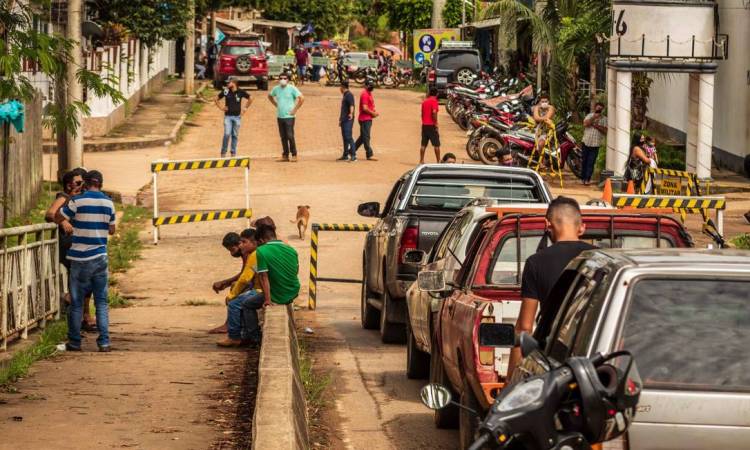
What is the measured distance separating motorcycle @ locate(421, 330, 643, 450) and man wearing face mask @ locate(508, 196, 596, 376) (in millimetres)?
2042

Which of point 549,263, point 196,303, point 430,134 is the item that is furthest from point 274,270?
point 430,134

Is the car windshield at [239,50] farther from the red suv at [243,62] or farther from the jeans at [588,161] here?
the jeans at [588,161]

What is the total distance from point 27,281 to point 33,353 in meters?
1.09

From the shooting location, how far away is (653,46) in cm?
2764

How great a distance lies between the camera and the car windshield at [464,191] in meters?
13.9

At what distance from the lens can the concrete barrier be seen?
784cm

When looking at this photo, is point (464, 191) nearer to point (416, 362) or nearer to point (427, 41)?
point (416, 362)

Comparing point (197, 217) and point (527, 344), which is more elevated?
point (527, 344)

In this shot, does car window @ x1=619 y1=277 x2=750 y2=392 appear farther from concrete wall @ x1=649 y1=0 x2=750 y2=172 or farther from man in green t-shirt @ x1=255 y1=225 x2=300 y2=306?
concrete wall @ x1=649 y1=0 x2=750 y2=172

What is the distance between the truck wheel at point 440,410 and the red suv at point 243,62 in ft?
144

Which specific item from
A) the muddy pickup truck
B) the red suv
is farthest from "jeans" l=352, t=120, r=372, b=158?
the red suv

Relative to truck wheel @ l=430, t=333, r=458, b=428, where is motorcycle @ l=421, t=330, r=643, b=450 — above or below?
above

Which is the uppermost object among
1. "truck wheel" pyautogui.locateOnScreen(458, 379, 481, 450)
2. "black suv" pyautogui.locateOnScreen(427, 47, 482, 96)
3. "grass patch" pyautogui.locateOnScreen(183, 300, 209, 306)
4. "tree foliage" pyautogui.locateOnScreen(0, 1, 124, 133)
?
"black suv" pyautogui.locateOnScreen(427, 47, 482, 96)

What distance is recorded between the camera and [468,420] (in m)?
7.90
